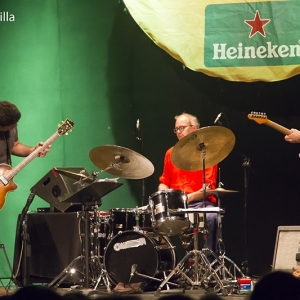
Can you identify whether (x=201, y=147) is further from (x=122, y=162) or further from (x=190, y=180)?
(x=190, y=180)

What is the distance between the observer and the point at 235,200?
6.94 meters

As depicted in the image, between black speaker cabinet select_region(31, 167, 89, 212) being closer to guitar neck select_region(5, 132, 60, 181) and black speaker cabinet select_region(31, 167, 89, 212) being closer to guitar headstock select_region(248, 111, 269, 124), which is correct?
guitar neck select_region(5, 132, 60, 181)

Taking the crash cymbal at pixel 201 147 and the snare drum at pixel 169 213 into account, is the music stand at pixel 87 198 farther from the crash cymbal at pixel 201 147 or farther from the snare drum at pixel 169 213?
the crash cymbal at pixel 201 147

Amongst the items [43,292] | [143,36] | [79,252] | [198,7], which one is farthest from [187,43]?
[43,292]

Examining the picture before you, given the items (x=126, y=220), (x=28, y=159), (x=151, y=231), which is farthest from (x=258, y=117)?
(x=28, y=159)

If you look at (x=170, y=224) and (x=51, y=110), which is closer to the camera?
(x=170, y=224)

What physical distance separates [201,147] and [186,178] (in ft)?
2.80

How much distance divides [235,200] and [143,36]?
1973 mm

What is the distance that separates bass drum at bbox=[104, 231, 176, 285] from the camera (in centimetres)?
597

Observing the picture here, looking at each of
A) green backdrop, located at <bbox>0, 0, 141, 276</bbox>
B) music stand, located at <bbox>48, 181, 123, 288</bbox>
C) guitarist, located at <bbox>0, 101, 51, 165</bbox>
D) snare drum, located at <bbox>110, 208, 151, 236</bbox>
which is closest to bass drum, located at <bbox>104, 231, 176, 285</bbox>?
snare drum, located at <bbox>110, 208, 151, 236</bbox>

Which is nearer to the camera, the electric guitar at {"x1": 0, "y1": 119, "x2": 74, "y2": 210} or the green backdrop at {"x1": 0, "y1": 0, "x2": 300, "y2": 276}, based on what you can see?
the electric guitar at {"x1": 0, "y1": 119, "x2": 74, "y2": 210}

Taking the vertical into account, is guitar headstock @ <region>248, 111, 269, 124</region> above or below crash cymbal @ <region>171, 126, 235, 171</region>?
above

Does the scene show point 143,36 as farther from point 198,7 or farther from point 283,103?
point 283,103

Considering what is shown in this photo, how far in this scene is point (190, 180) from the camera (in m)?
6.56
